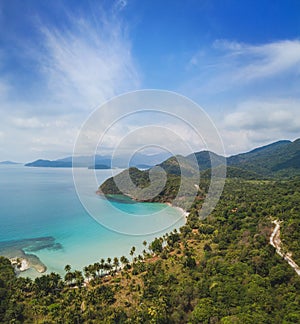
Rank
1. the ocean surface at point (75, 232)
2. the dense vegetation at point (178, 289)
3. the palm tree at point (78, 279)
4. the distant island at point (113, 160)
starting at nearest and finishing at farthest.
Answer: the distant island at point (113, 160), the dense vegetation at point (178, 289), the palm tree at point (78, 279), the ocean surface at point (75, 232)

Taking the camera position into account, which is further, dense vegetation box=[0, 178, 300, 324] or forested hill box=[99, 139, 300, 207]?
forested hill box=[99, 139, 300, 207]

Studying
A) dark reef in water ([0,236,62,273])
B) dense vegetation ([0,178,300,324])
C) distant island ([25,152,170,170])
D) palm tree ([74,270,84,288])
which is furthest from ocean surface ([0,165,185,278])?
distant island ([25,152,170,170])

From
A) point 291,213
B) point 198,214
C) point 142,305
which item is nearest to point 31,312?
point 142,305

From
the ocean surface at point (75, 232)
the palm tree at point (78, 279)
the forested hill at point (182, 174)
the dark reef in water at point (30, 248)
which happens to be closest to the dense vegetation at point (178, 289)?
the palm tree at point (78, 279)

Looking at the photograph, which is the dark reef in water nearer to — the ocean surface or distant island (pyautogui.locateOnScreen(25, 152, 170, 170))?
the ocean surface

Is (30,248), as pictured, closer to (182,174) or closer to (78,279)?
(78,279)

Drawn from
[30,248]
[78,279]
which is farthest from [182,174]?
[30,248]

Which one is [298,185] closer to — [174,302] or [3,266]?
[174,302]

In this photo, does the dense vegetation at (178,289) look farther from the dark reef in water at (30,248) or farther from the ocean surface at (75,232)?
the ocean surface at (75,232)

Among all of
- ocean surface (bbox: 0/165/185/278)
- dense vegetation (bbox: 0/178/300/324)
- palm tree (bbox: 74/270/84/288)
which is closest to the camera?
dense vegetation (bbox: 0/178/300/324)
